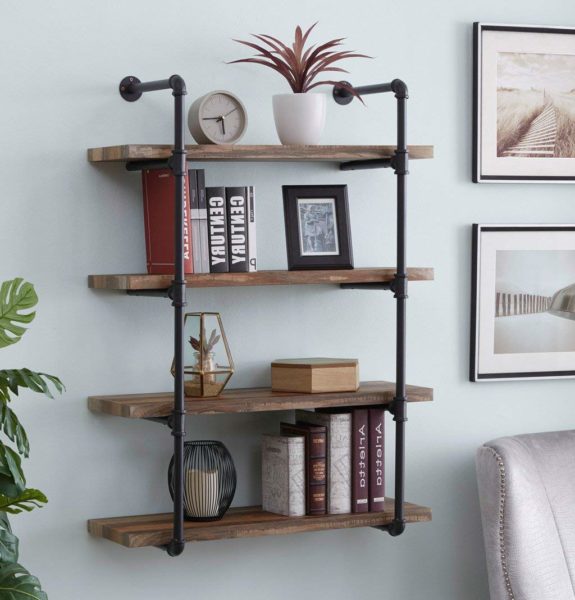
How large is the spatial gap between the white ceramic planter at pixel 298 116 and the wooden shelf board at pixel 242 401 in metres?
0.59

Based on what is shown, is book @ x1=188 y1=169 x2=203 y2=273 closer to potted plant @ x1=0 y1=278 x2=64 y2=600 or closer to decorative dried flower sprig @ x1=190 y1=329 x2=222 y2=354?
decorative dried flower sprig @ x1=190 y1=329 x2=222 y2=354

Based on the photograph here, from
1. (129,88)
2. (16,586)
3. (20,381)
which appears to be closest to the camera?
(16,586)

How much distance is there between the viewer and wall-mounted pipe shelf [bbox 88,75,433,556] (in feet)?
7.98

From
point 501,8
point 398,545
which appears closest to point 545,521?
point 398,545

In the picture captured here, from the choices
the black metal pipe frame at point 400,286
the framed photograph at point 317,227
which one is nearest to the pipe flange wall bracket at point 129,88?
the framed photograph at point 317,227

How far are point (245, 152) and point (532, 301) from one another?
3.21 ft

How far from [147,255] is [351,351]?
2.02ft

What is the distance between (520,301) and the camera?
119 inches

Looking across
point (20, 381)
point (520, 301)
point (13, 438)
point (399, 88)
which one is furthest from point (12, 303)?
point (520, 301)

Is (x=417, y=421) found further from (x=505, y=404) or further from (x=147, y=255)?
(x=147, y=255)

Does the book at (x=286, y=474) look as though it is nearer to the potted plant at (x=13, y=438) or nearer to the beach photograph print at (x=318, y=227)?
the beach photograph print at (x=318, y=227)

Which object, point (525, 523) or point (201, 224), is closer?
point (201, 224)

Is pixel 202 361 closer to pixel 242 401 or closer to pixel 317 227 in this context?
pixel 242 401

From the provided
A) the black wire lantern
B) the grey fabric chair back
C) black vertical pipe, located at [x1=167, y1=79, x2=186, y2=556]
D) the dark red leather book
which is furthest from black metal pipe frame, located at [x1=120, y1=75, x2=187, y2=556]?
the grey fabric chair back
